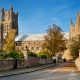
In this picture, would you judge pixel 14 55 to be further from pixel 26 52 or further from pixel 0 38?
pixel 0 38

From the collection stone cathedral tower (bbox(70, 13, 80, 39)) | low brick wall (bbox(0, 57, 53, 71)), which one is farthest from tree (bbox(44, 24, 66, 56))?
stone cathedral tower (bbox(70, 13, 80, 39))

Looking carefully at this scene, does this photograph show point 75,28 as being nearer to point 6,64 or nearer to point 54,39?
point 54,39

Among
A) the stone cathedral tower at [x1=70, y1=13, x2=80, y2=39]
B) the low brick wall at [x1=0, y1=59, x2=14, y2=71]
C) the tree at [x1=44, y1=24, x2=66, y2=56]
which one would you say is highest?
the stone cathedral tower at [x1=70, y1=13, x2=80, y2=39]

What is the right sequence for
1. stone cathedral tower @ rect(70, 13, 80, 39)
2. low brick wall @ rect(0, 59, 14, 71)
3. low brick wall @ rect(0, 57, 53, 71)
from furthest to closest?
1. stone cathedral tower @ rect(70, 13, 80, 39)
2. low brick wall @ rect(0, 57, 53, 71)
3. low brick wall @ rect(0, 59, 14, 71)

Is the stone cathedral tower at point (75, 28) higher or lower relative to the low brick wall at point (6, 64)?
higher

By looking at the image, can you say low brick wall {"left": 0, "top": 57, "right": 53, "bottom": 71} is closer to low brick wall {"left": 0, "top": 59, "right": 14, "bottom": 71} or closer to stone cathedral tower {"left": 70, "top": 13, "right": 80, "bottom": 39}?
low brick wall {"left": 0, "top": 59, "right": 14, "bottom": 71}

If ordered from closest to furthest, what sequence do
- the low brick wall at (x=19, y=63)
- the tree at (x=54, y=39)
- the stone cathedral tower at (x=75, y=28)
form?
the low brick wall at (x=19, y=63)
the tree at (x=54, y=39)
the stone cathedral tower at (x=75, y=28)

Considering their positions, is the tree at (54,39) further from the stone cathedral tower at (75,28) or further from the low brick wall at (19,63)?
the stone cathedral tower at (75,28)

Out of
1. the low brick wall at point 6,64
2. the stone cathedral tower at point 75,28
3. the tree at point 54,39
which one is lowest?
the low brick wall at point 6,64

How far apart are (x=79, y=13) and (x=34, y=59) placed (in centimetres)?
10981

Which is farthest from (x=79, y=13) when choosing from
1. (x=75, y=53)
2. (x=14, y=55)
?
(x=14, y=55)

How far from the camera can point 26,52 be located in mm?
51906

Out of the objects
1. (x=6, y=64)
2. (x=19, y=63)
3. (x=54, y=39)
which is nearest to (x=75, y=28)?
(x=54, y=39)

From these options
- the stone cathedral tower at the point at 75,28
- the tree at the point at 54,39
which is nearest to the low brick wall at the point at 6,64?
the tree at the point at 54,39
